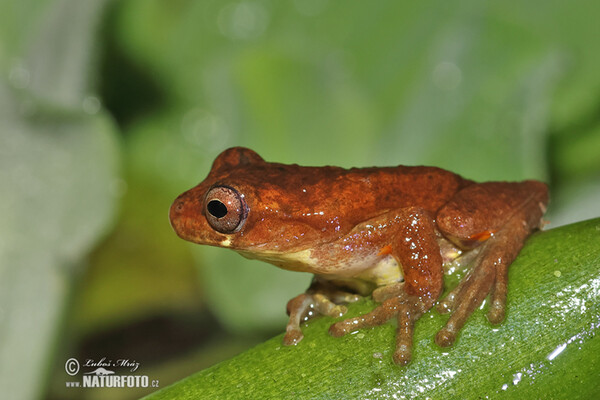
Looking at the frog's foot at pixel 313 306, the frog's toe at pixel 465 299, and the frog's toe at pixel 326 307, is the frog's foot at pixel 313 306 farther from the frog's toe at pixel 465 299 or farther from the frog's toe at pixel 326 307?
the frog's toe at pixel 465 299

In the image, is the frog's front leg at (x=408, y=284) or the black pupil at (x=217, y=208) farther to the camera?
the black pupil at (x=217, y=208)

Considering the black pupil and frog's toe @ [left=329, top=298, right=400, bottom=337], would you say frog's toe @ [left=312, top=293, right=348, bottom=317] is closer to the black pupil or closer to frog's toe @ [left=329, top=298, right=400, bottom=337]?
frog's toe @ [left=329, top=298, right=400, bottom=337]

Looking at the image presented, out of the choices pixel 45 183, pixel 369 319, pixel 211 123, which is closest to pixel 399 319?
pixel 369 319

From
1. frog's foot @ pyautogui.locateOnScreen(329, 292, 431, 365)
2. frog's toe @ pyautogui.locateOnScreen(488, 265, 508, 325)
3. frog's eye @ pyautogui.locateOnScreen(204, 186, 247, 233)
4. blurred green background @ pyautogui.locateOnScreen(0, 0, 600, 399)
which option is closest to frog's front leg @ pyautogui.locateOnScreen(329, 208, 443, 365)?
frog's foot @ pyautogui.locateOnScreen(329, 292, 431, 365)

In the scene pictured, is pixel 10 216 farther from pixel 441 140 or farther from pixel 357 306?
pixel 441 140

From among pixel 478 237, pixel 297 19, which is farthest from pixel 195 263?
pixel 478 237

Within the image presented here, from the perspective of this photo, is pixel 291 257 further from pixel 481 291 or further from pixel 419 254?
pixel 481 291

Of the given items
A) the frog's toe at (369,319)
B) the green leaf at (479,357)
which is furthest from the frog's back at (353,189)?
the green leaf at (479,357)
